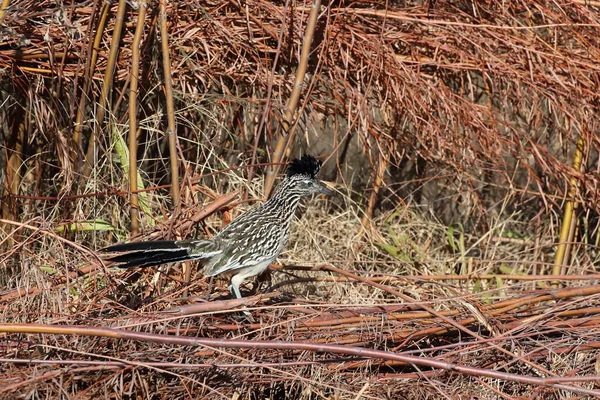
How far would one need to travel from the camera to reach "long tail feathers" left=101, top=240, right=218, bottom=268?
13.1 feet

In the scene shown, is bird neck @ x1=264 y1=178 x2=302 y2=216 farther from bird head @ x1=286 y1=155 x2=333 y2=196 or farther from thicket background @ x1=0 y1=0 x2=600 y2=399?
thicket background @ x1=0 y1=0 x2=600 y2=399

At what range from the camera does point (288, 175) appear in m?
4.78

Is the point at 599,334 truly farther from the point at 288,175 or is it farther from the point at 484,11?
the point at 484,11

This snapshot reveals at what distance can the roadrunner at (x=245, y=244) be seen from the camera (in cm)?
406

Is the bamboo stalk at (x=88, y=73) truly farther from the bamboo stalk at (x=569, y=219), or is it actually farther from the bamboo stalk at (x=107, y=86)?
the bamboo stalk at (x=569, y=219)

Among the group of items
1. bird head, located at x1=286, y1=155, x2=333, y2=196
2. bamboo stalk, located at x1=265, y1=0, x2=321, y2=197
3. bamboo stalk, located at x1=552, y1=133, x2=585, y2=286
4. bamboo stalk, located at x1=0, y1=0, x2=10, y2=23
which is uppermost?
bamboo stalk, located at x1=0, y1=0, x2=10, y2=23

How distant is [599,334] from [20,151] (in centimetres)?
308

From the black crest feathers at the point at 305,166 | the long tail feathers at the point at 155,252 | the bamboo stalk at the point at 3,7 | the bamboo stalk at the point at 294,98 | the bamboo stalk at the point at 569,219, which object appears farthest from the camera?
the bamboo stalk at the point at 569,219

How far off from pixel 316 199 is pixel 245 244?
1.75m

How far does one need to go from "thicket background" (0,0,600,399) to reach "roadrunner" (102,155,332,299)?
0.53ft

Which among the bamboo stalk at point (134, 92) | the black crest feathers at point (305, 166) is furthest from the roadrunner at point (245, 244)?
the bamboo stalk at point (134, 92)

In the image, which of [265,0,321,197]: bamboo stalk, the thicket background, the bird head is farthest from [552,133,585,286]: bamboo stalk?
[265,0,321,197]: bamboo stalk

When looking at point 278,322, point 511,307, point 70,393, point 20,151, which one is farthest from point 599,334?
point 20,151

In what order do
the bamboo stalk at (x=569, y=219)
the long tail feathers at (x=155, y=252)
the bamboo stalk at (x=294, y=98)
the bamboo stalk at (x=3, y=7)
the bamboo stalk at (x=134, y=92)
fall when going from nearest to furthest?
the long tail feathers at (x=155, y=252)
the bamboo stalk at (x=3, y=7)
the bamboo stalk at (x=134, y=92)
the bamboo stalk at (x=294, y=98)
the bamboo stalk at (x=569, y=219)
